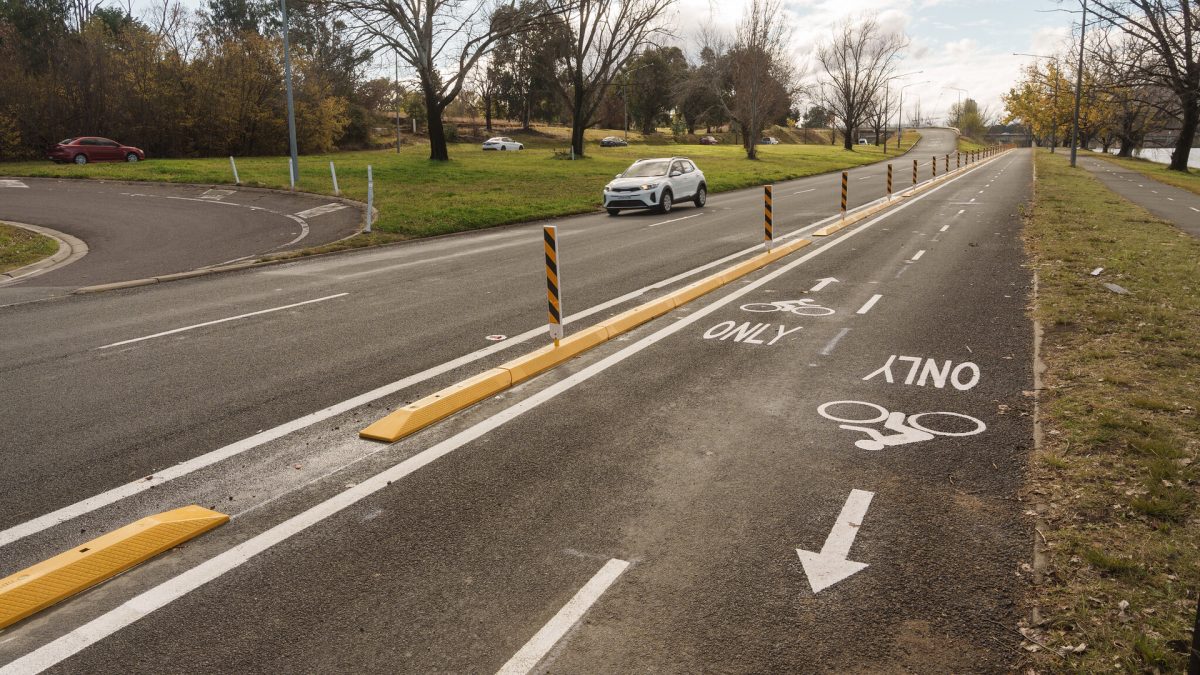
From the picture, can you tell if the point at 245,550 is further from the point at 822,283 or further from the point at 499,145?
the point at 499,145

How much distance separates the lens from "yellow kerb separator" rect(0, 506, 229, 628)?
11.8 feet

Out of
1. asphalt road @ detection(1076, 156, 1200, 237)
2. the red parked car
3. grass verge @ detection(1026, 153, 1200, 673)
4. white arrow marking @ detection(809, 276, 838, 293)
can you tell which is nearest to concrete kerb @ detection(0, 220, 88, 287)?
white arrow marking @ detection(809, 276, 838, 293)

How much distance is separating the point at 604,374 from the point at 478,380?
1.20 meters

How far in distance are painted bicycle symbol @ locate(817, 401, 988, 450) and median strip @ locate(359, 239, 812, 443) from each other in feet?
8.38

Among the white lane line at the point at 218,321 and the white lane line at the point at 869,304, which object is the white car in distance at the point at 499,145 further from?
the white lane line at the point at 869,304

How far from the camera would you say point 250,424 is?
5902 millimetres

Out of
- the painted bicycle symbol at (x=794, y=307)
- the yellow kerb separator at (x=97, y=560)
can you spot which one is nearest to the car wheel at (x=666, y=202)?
the painted bicycle symbol at (x=794, y=307)

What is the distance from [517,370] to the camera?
7.00 meters

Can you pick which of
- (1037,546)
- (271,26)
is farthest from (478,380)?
(271,26)

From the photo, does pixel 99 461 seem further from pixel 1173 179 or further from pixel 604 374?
pixel 1173 179

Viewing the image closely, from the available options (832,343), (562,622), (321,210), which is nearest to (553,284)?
(832,343)

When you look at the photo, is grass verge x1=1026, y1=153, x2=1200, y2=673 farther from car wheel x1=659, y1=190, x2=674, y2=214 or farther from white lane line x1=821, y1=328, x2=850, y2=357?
car wheel x1=659, y1=190, x2=674, y2=214

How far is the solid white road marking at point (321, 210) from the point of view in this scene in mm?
22438

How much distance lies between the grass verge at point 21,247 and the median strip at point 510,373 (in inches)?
459
